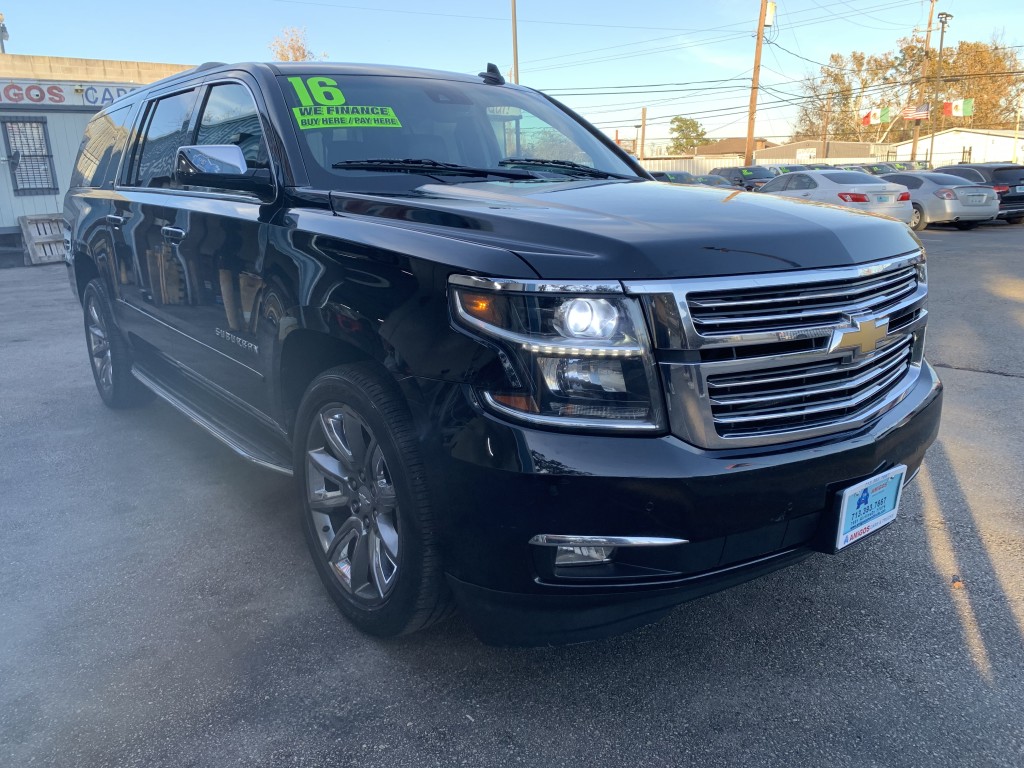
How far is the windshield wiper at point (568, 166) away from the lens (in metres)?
3.54

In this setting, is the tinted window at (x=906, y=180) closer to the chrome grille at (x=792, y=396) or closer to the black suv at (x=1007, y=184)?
the black suv at (x=1007, y=184)

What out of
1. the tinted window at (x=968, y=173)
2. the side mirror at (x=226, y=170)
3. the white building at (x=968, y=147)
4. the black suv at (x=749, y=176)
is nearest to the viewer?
the side mirror at (x=226, y=170)

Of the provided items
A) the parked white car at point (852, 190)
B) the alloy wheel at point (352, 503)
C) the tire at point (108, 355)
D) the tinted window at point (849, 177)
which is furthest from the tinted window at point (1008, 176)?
the alloy wheel at point (352, 503)

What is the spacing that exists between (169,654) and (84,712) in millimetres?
325

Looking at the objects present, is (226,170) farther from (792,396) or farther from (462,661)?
(792,396)

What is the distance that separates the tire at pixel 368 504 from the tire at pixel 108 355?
2.76 metres

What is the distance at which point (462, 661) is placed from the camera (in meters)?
2.62

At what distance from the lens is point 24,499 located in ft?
13.1

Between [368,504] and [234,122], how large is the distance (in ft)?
6.16

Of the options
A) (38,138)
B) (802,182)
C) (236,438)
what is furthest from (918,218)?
(38,138)

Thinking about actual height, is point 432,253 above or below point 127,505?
above

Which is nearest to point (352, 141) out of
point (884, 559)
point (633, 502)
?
point (633, 502)

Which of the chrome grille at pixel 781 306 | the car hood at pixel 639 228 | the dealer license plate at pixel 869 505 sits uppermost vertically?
the car hood at pixel 639 228

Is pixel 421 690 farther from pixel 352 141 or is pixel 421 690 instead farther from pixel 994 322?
pixel 994 322
